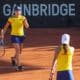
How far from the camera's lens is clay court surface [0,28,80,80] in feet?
43.4

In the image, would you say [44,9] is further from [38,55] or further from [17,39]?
[17,39]

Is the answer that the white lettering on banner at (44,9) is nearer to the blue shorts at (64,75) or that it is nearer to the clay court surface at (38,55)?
the clay court surface at (38,55)

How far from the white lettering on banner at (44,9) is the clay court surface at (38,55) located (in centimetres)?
78

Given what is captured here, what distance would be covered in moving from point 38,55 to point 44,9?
6632 millimetres

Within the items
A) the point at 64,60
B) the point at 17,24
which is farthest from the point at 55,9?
the point at 64,60

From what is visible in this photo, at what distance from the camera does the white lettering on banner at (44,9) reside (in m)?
22.3

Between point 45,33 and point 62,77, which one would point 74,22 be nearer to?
point 45,33

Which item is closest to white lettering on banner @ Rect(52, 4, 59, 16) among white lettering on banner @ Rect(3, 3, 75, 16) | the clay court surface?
white lettering on banner @ Rect(3, 3, 75, 16)

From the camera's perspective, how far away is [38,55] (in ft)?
52.3

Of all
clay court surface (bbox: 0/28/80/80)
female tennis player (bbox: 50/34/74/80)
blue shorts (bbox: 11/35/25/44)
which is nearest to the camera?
female tennis player (bbox: 50/34/74/80)

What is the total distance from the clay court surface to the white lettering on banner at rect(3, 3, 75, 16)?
2.57ft

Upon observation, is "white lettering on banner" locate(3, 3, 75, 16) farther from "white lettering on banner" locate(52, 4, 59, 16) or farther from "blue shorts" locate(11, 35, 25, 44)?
"blue shorts" locate(11, 35, 25, 44)

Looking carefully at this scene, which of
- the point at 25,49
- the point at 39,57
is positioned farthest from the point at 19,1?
the point at 39,57

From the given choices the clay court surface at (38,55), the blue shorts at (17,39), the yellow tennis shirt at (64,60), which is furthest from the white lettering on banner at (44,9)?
the yellow tennis shirt at (64,60)
